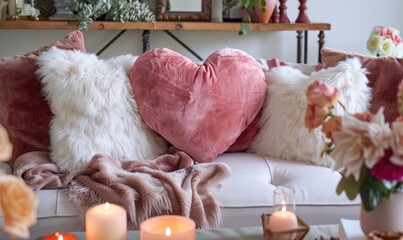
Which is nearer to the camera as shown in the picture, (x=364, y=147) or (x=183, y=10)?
(x=364, y=147)

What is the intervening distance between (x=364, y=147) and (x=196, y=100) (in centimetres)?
105

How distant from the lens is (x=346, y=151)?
1.02 m

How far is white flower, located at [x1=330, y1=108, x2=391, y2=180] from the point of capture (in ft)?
3.25

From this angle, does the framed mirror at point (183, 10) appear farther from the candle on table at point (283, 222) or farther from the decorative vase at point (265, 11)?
the candle on table at point (283, 222)

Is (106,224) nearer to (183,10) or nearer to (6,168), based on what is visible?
(6,168)

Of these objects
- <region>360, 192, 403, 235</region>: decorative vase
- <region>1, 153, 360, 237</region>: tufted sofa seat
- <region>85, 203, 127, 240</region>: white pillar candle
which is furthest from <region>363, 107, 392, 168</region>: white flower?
<region>1, 153, 360, 237</region>: tufted sofa seat

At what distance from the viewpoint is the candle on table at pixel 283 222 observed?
4.11ft

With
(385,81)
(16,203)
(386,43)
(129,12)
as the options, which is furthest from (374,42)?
(16,203)

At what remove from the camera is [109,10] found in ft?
10.1

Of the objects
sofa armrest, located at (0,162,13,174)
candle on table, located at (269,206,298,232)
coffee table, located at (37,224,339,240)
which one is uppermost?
candle on table, located at (269,206,298,232)

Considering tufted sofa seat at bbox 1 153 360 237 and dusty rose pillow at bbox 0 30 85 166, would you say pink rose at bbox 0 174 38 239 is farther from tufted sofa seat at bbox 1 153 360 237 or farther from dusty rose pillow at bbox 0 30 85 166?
dusty rose pillow at bbox 0 30 85 166

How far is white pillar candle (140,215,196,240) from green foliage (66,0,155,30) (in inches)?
78.2

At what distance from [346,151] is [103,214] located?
1.79 feet

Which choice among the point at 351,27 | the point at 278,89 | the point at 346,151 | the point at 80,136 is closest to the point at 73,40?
the point at 80,136
